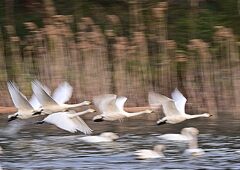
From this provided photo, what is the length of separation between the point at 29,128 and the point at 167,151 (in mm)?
3265

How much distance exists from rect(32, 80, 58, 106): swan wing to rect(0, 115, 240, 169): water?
1.68 feet

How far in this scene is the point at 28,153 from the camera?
41.4 feet

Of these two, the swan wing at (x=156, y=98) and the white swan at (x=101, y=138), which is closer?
the white swan at (x=101, y=138)

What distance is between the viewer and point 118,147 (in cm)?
1323

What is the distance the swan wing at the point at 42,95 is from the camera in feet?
46.5

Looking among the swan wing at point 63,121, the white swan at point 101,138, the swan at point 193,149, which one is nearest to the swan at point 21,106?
the swan wing at point 63,121

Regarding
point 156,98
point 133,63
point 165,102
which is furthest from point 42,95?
point 133,63

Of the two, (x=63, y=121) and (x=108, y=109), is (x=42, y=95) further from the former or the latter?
(x=108, y=109)

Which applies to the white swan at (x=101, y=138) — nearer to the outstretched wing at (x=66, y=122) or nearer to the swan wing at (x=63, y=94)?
the outstretched wing at (x=66, y=122)

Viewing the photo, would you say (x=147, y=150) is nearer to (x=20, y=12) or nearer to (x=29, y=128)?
(x=29, y=128)

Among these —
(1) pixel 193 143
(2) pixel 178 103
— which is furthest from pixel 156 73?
(1) pixel 193 143

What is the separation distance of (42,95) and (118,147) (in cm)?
180

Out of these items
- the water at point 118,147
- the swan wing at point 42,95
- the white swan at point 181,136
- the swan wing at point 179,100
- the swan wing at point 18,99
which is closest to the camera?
the water at point 118,147

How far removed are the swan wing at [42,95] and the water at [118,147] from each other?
20.2 inches
